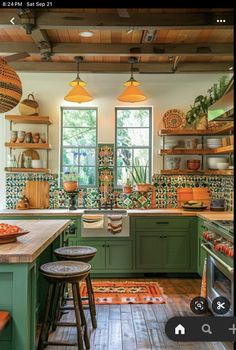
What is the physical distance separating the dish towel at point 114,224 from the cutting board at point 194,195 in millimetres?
886

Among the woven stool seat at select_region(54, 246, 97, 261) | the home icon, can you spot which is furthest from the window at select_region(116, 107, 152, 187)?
the home icon

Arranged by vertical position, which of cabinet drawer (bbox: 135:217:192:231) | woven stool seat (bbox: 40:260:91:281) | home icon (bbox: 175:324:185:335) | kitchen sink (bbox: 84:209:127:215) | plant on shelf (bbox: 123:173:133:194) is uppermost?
plant on shelf (bbox: 123:173:133:194)

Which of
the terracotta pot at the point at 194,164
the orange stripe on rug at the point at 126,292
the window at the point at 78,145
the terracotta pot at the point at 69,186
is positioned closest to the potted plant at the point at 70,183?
the terracotta pot at the point at 69,186

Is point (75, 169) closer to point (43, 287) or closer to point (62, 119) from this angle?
point (62, 119)

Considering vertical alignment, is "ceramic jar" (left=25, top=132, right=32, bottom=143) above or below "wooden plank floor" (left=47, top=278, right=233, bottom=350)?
above

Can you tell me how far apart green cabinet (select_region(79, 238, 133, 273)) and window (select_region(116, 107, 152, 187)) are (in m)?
0.80

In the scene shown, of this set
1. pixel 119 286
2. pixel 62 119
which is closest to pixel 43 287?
pixel 119 286

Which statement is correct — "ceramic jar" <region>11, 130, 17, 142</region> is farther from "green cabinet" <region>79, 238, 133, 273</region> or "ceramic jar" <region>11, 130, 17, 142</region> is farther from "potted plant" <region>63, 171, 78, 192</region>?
"green cabinet" <region>79, 238, 133, 273</region>

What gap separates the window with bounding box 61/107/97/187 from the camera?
404cm

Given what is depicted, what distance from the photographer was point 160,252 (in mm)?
3500

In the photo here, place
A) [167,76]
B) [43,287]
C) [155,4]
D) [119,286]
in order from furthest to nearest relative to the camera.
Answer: [167,76] < [119,286] < [43,287] < [155,4]

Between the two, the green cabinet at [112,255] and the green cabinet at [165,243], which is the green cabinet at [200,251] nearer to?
the green cabinet at [165,243]

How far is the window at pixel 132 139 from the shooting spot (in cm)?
405

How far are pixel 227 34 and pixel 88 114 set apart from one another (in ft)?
11.4
